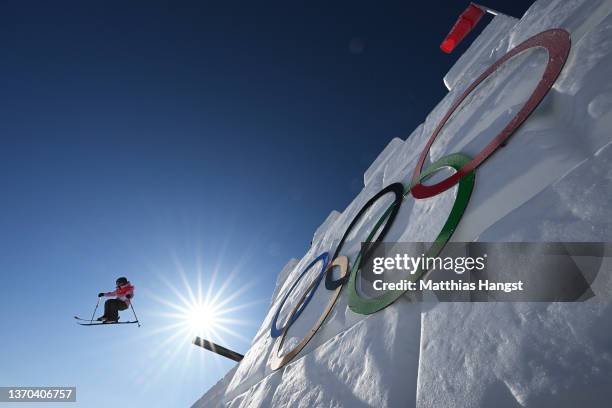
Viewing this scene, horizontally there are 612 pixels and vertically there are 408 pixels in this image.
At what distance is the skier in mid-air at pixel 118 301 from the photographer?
7406 millimetres

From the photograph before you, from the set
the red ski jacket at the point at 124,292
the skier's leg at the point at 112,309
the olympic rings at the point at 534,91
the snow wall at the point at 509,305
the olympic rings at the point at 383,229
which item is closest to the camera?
the snow wall at the point at 509,305

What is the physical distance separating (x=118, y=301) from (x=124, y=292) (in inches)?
15.7

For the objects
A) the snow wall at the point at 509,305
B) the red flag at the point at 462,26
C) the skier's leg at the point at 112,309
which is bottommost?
the snow wall at the point at 509,305

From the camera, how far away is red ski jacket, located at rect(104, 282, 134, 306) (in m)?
7.36

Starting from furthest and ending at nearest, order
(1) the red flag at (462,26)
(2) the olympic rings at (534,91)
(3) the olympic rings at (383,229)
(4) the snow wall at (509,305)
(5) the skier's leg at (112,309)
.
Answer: (5) the skier's leg at (112,309) < (1) the red flag at (462,26) < (3) the olympic rings at (383,229) < (2) the olympic rings at (534,91) < (4) the snow wall at (509,305)

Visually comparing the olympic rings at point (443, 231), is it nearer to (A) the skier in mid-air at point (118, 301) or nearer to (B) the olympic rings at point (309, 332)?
(B) the olympic rings at point (309, 332)

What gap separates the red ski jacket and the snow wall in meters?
5.84

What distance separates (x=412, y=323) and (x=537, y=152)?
3.16 ft

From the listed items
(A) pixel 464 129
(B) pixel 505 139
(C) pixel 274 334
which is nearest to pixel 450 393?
(B) pixel 505 139

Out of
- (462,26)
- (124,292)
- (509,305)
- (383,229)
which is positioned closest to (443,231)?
(509,305)

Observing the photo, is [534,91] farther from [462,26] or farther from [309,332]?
[462,26]

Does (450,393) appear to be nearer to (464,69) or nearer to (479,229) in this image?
(479,229)

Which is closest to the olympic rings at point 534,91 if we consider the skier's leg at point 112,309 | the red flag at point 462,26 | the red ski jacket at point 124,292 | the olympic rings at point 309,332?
the olympic rings at point 309,332

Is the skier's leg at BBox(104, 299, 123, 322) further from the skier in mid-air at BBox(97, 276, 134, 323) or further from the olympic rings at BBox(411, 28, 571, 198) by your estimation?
the olympic rings at BBox(411, 28, 571, 198)
